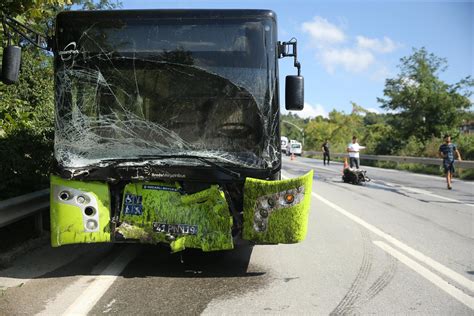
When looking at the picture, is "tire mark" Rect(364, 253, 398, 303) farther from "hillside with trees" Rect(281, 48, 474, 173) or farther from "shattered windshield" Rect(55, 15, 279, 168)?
"hillside with trees" Rect(281, 48, 474, 173)

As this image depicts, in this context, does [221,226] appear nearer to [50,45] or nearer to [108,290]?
[108,290]

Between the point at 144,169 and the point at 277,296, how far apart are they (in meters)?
1.88

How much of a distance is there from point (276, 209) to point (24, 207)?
10.8 feet

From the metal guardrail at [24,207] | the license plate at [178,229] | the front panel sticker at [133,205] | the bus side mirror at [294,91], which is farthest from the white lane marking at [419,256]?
the metal guardrail at [24,207]

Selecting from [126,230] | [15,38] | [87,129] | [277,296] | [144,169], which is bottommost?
[277,296]

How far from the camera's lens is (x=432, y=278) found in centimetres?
514

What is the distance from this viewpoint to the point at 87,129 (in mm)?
5238

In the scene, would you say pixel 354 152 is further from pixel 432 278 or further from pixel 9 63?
pixel 9 63

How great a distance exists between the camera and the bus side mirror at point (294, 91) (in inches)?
212

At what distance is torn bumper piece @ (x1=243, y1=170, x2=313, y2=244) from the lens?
4.79 m

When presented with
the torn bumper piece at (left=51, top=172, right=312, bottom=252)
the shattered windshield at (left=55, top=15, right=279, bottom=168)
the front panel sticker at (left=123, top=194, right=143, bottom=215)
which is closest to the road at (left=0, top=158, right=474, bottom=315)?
the torn bumper piece at (left=51, top=172, right=312, bottom=252)

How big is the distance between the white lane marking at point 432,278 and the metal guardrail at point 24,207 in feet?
15.8

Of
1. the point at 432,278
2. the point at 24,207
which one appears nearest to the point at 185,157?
the point at 24,207

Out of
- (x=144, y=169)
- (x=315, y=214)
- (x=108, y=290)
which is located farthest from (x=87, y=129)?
(x=315, y=214)
